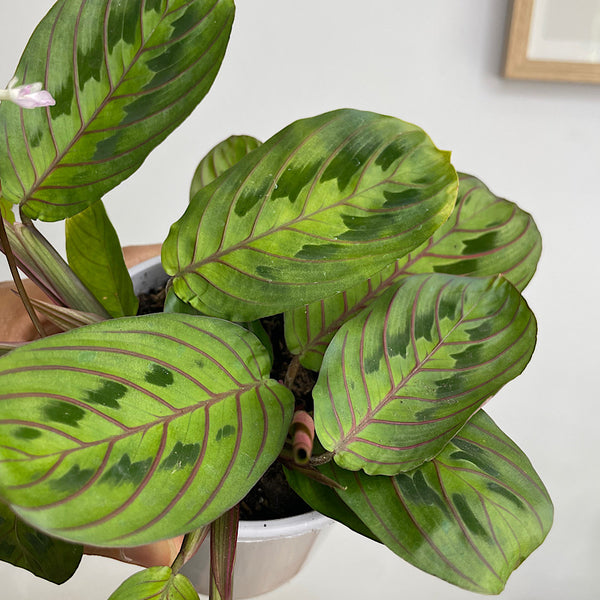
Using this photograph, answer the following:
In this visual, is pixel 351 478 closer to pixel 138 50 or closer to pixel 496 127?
pixel 138 50

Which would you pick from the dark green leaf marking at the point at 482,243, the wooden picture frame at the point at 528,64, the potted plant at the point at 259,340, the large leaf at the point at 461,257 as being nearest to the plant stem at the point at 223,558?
the potted plant at the point at 259,340

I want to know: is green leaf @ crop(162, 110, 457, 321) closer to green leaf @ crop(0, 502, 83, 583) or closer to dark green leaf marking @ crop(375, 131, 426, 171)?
dark green leaf marking @ crop(375, 131, 426, 171)

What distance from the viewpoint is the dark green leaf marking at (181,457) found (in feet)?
0.97

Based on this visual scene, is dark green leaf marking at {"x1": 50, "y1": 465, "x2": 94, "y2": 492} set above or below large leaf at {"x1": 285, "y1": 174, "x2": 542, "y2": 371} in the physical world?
below

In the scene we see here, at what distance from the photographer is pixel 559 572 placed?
797 mm

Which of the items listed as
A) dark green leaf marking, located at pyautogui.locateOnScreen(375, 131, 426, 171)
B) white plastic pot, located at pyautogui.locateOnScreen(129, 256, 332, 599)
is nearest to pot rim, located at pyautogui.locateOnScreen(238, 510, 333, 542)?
white plastic pot, located at pyautogui.locateOnScreen(129, 256, 332, 599)

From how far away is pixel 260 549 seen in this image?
17.3 inches

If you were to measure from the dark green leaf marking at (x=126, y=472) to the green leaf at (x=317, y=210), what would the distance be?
109mm

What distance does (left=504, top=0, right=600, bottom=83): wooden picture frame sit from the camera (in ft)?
2.88

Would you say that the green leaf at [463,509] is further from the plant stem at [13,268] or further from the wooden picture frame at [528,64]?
the wooden picture frame at [528,64]

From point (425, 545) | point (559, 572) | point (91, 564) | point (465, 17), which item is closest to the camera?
point (425, 545)

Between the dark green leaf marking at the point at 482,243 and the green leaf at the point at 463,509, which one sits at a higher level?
the dark green leaf marking at the point at 482,243

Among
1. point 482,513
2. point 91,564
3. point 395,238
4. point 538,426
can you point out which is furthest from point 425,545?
point 538,426

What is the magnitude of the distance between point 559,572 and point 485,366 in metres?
0.58
